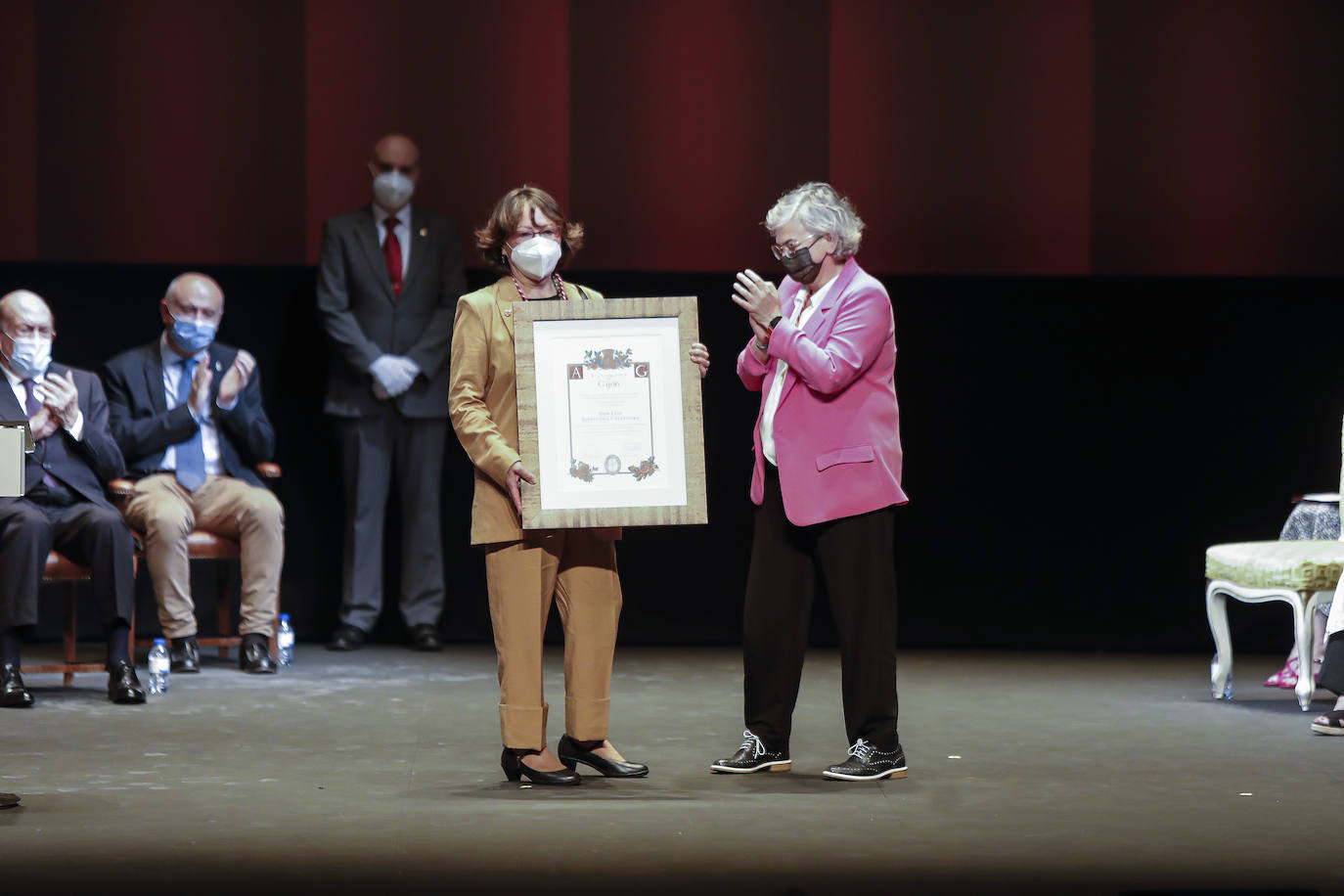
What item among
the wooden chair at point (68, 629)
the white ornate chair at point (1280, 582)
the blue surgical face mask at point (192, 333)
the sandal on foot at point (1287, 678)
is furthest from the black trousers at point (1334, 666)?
the blue surgical face mask at point (192, 333)

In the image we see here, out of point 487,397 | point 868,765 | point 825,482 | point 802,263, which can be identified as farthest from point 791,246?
point 868,765

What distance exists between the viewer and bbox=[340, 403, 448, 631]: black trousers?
696cm

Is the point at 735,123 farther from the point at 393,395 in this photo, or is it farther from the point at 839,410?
the point at 839,410

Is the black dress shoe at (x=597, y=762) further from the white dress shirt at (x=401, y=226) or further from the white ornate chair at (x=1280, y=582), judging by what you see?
the white dress shirt at (x=401, y=226)

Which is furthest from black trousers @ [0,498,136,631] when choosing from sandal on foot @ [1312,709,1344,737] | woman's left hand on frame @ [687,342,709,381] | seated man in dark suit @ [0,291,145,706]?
sandal on foot @ [1312,709,1344,737]

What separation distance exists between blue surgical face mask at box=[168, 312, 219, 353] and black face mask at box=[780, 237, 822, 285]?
2.82 metres

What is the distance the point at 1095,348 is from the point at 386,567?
2898 millimetres

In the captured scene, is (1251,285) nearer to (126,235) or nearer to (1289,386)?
(1289,386)

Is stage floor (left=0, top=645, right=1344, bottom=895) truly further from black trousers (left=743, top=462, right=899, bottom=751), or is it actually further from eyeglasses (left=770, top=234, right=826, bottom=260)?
eyeglasses (left=770, top=234, right=826, bottom=260)

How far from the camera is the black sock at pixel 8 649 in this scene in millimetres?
5594

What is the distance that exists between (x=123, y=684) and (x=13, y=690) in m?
0.32

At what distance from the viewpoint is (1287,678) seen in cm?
624

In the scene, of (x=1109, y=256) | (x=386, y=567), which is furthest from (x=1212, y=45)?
(x=386, y=567)

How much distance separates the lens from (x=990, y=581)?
7.22 m
